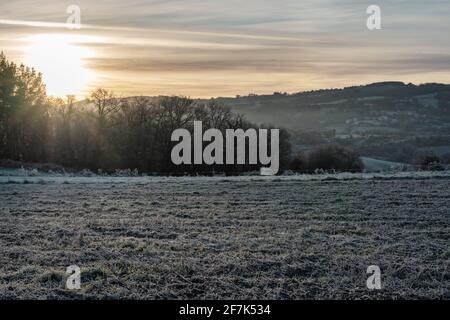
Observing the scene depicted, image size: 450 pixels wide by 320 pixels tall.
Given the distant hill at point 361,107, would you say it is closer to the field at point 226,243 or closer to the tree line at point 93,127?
the tree line at point 93,127

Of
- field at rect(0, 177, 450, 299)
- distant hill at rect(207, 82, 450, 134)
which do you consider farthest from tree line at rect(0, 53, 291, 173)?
distant hill at rect(207, 82, 450, 134)

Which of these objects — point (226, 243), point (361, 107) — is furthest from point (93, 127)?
point (361, 107)

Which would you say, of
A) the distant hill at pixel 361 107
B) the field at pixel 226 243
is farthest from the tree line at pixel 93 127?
the distant hill at pixel 361 107

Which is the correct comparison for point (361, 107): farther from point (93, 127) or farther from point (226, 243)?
point (226, 243)

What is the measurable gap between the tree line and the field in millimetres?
32720

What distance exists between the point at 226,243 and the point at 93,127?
49.6m

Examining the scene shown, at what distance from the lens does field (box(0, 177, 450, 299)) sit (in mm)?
9844

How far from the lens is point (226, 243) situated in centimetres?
1334

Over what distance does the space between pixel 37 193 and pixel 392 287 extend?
17.7 metres

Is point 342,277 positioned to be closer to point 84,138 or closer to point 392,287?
point 392,287

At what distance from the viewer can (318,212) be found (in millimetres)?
18484

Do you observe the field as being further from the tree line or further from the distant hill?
the distant hill

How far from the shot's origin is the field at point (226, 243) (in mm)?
9844

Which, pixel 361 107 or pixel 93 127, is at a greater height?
pixel 361 107
